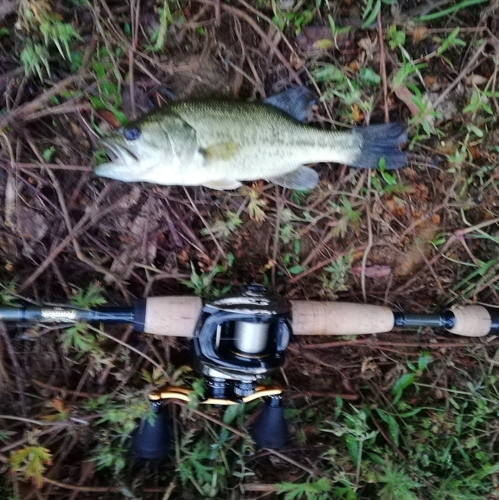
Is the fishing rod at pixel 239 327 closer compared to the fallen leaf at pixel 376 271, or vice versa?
the fishing rod at pixel 239 327

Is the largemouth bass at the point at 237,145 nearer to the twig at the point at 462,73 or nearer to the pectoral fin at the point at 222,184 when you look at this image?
the pectoral fin at the point at 222,184

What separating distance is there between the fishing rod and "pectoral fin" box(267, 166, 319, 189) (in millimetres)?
575

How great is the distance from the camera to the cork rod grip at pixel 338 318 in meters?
2.46

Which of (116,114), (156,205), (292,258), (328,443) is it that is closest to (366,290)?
(292,258)

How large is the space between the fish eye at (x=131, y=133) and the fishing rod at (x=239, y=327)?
0.75 metres

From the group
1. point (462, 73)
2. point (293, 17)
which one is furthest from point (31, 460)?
point (462, 73)

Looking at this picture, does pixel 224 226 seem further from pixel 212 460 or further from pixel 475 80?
pixel 475 80

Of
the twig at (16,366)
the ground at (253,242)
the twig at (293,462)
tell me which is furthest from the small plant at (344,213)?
the twig at (16,366)

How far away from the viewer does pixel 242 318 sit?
215cm

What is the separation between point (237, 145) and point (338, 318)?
99 centimetres

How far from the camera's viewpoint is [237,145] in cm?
234

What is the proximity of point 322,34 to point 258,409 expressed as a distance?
1.99 meters

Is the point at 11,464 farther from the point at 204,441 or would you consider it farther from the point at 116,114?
the point at 116,114

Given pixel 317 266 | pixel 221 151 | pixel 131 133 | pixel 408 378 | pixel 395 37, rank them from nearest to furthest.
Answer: pixel 131 133 → pixel 221 151 → pixel 395 37 → pixel 317 266 → pixel 408 378
